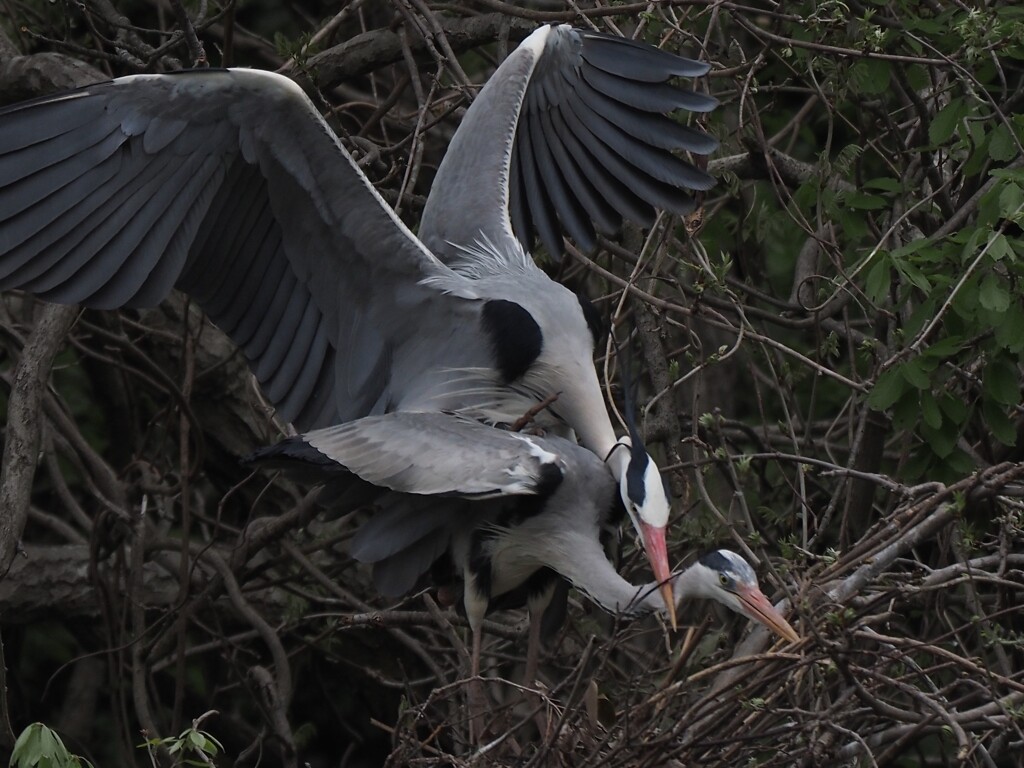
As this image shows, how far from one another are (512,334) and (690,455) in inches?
28.4

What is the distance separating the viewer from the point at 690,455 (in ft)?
15.4

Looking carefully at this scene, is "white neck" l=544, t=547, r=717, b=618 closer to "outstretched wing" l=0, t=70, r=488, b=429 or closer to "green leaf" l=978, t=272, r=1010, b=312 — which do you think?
"outstretched wing" l=0, t=70, r=488, b=429


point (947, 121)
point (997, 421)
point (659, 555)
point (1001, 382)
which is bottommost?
point (659, 555)

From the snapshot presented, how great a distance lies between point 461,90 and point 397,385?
873 mm

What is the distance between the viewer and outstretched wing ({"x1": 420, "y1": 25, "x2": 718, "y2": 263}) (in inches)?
183

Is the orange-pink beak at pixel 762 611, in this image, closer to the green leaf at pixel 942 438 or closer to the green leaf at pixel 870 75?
the green leaf at pixel 942 438

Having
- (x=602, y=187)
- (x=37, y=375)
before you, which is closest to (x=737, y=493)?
(x=602, y=187)

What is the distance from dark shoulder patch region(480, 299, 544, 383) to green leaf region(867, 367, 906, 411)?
87 cm

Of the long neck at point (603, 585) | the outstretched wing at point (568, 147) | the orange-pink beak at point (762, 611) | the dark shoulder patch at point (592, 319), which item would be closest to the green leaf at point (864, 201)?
the outstretched wing at point (568, 147)

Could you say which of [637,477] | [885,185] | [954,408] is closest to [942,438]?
[954,408]

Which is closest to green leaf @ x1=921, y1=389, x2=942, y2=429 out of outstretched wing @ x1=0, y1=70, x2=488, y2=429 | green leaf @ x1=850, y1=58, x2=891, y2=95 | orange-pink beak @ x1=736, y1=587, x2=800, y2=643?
orange-pink beak @ x1=736, y1=587, x2=800, y2=643

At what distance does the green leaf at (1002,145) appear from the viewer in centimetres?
401

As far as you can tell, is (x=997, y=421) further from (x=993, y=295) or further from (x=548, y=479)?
(x=548, y=479)

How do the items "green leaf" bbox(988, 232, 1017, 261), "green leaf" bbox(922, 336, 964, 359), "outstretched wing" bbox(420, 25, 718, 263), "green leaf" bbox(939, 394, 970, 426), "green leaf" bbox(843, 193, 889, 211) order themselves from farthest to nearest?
"outstretched wing" bbox(420, 25, 718, 263)
"green leaf" bbox(843, 193, 889, 211)
"green leaf" bbox(939, 394, 970, 426)
"green leaf" bbox(922, 336, 964, 359)
"green leaf" bbox(988, 232, 1017, 261)
